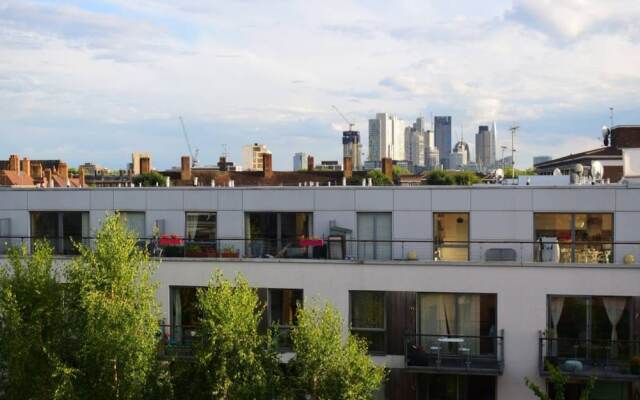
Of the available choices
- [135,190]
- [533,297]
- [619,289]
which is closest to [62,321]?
[135,190]

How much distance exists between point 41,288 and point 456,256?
13715 mm

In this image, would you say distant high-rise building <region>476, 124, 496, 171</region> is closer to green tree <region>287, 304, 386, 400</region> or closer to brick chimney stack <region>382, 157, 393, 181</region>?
brick chimney stack <region>382, 157, 393, 181</region>

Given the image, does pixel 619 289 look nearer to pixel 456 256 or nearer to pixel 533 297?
pixel 533 297

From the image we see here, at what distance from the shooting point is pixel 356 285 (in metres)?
29.1

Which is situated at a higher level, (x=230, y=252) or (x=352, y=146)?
(x=352, y=146)

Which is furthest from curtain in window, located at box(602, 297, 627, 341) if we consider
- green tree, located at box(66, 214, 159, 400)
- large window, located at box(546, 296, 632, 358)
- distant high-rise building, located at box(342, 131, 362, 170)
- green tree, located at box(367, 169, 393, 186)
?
distant high-rise building, located at box(342, 131, 362, 170)

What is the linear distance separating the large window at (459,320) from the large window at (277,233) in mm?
4775

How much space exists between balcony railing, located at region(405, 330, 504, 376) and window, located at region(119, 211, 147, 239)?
424 inches

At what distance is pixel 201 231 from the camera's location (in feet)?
→ 105

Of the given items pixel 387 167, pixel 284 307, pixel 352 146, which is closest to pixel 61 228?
pixel 284 307

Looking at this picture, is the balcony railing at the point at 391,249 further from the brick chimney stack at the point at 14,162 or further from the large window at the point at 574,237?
the brick chimney stack at the point at 14,162

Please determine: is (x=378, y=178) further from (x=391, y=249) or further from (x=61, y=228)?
(x=391, y=249)

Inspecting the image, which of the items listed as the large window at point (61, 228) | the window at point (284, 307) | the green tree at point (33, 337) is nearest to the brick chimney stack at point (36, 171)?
the large window at point (61, 228)

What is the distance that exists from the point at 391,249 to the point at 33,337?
12.3 meters
